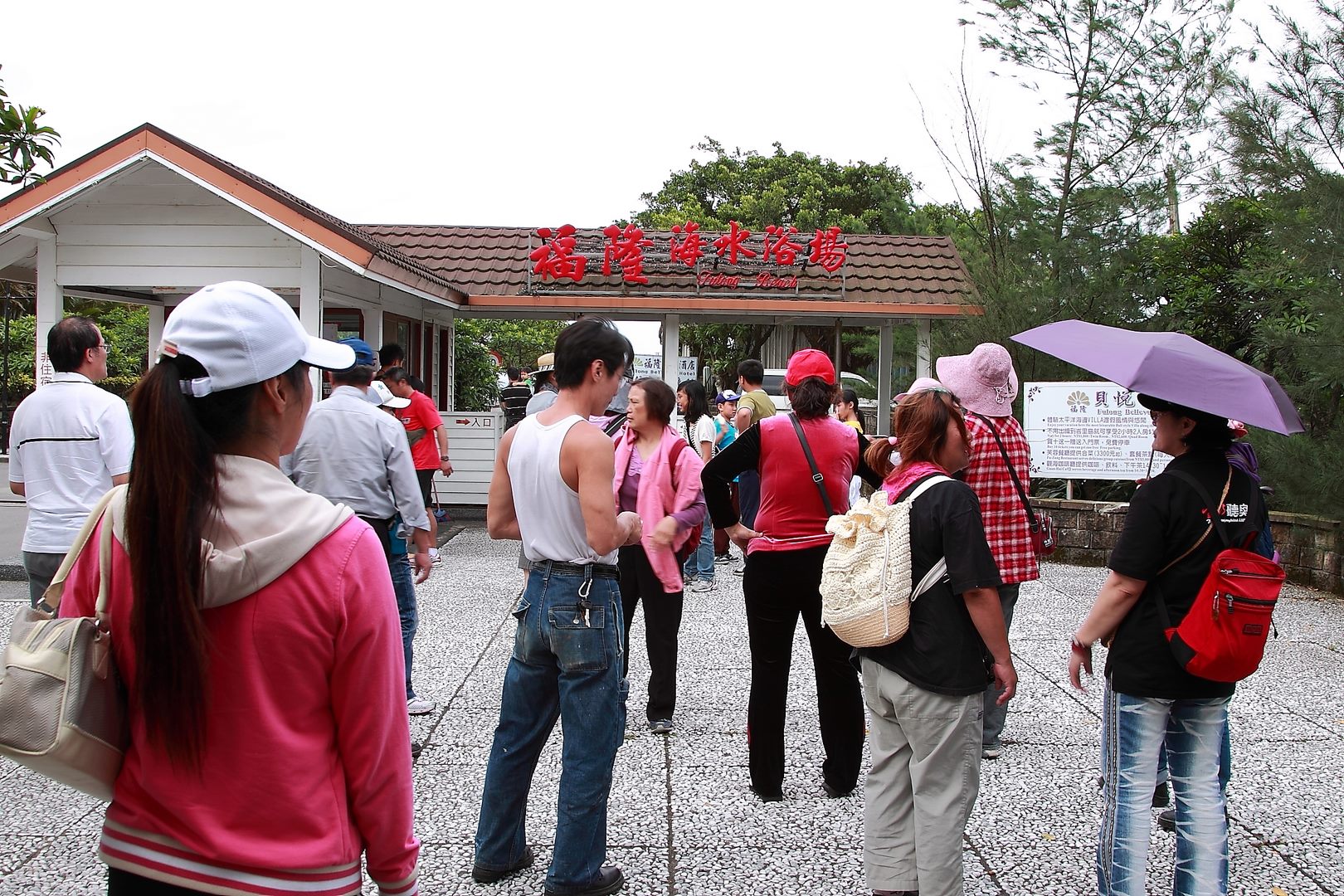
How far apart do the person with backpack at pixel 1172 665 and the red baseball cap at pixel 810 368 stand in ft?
5.15

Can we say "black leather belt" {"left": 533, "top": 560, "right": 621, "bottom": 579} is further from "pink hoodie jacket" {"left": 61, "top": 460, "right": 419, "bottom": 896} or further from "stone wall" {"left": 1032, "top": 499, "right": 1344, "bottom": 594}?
"stone wall" {"left": 1032, "top": 499, "right": 1344, "bottom": 594}

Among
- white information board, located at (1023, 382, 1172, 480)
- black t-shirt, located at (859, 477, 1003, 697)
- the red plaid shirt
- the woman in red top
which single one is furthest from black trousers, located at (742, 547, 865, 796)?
white information board, located at (1023, 382, 1172, 480)

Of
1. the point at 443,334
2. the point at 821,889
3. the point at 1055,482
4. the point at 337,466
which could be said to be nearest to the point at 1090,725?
the point at 821,889

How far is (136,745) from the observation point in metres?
1.56

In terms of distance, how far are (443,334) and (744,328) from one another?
720 inches

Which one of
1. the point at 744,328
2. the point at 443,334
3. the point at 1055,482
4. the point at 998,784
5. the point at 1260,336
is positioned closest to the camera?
the point at 998,784

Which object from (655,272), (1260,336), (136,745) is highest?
(655,272)

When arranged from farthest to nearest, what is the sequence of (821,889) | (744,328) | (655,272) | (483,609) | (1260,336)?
1. (744,328)
2. (655,272)
3. (1260,336)
4. (483,609)
5. (821,889)

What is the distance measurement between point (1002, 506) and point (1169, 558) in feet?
4.54

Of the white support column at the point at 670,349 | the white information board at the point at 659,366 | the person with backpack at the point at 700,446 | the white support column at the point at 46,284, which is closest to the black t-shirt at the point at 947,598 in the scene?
the person with backpack at the point at 700,446

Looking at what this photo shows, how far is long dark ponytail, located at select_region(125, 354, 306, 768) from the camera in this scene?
146cm

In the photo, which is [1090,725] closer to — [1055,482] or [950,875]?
[950,875]

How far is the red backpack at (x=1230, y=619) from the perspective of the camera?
9.12 feet

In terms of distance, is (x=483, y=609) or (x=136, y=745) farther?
(x=483, y=609)
